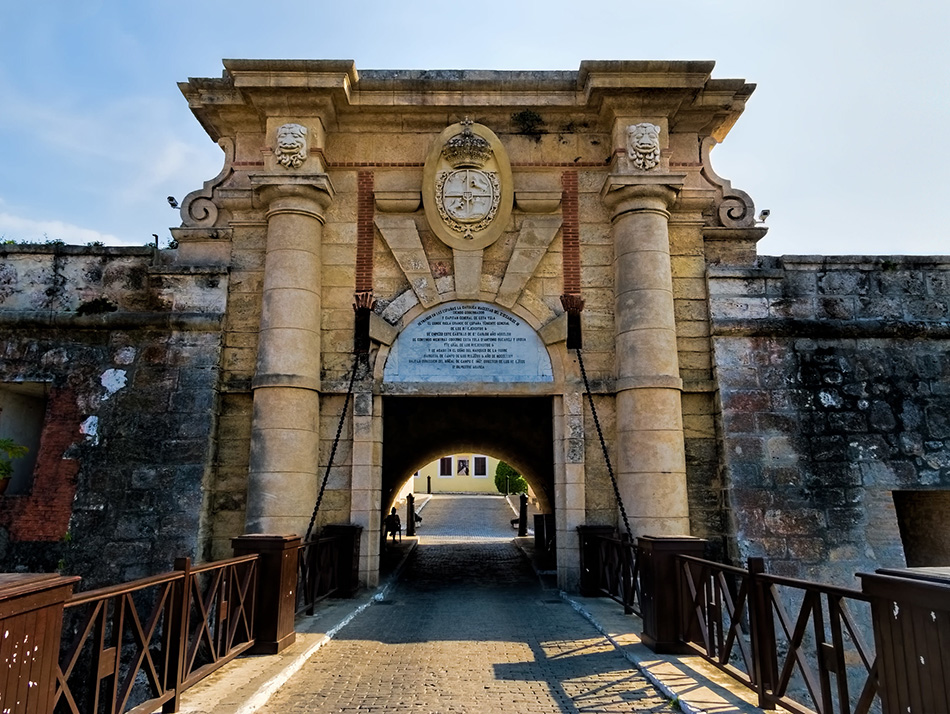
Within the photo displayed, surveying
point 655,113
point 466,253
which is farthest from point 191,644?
point 655,113

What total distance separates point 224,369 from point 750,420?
6.49 metres

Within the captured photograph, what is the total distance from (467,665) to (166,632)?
2.27 m

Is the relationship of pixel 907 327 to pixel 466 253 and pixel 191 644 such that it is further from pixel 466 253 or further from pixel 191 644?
pixel 191 644

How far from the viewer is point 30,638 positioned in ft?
9.36

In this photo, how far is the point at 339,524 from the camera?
8344mm

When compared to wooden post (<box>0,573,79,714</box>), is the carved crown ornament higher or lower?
higher

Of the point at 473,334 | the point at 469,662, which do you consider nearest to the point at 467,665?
the point at 469,662

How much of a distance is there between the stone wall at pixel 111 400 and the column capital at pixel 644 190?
525 centimetres

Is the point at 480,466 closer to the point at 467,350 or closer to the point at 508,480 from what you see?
the point at 508,480

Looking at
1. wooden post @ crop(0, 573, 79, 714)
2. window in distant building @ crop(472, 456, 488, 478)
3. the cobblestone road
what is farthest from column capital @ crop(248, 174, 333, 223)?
window in distant building @ crop(472, 456, 488, 478)

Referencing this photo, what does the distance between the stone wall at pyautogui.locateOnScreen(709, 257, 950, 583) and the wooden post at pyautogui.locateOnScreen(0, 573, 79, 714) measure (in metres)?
6.94

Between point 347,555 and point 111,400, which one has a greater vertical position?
point 111,400

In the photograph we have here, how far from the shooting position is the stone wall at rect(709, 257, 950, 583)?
7.93 m

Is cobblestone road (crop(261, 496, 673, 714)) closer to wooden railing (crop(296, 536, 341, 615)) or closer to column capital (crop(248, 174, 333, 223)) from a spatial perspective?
wooden railing (crop(296, 536, 341, 615))
